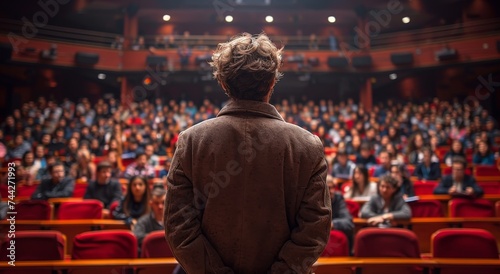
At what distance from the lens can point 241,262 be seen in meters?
0.87

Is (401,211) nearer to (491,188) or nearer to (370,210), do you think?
(370,210)

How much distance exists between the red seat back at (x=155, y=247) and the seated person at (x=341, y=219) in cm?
108

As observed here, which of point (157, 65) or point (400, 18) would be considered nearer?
point (157, 65)

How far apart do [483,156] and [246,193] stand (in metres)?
5.18

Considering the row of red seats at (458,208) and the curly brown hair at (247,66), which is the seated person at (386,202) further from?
the curly brown hair at (247,66)

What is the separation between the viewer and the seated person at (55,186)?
343cm

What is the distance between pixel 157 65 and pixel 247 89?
31.8 feet

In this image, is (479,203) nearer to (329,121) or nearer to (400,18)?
(329,121)

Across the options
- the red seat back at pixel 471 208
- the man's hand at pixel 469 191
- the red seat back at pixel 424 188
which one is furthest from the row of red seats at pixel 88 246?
the red seat back at pixel 424 188

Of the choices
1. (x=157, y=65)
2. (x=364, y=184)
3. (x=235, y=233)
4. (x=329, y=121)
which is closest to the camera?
(x=235, y=233)

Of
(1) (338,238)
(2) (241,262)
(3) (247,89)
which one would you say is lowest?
(1) (338,238)

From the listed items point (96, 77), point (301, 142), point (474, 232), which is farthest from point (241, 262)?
point (96, 77)

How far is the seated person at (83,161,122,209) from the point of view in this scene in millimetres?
3436

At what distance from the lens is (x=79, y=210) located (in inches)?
118
